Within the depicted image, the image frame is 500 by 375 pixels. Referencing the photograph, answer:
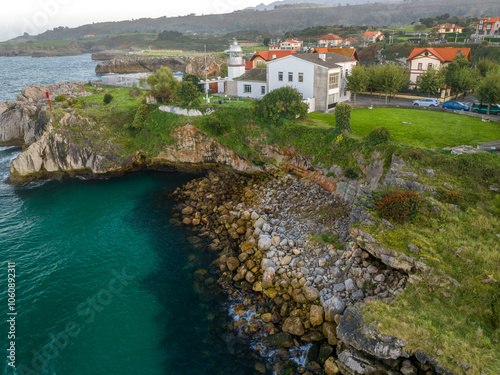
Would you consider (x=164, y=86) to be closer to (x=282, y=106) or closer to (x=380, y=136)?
(x=282, y=106)

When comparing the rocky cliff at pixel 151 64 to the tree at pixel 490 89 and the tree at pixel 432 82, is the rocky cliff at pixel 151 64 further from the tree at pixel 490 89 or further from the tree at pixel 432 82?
the tree at pixel 490 89

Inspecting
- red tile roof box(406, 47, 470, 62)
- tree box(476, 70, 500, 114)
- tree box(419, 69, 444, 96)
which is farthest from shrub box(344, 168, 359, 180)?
red tile roof box(406, 47, 470, 62)

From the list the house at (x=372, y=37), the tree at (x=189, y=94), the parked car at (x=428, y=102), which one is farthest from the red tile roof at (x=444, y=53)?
the house at (x=372, y=37)

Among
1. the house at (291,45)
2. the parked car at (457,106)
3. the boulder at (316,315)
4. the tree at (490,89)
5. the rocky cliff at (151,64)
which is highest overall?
the house at (291,45)

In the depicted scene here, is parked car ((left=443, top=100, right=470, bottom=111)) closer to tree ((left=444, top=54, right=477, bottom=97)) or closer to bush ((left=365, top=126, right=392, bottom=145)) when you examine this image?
tree ((left=444, top=54, right=477, bottom=97))

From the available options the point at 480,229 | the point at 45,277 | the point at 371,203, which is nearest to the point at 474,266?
the point at 480,229
